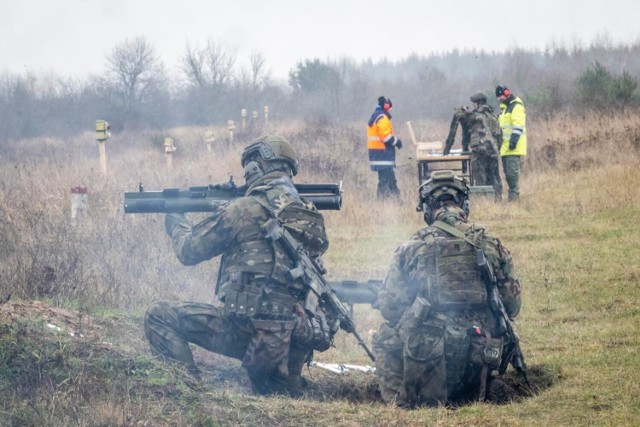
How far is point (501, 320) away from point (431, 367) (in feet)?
1.85

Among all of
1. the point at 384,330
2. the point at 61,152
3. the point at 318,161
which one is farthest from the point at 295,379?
the point at 61,152

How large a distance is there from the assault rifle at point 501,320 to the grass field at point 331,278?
30 cm

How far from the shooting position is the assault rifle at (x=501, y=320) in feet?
21.4

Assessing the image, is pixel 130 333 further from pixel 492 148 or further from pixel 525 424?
pixel 492 148

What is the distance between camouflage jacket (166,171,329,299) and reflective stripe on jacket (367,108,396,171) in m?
9.93

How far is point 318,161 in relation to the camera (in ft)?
67.5

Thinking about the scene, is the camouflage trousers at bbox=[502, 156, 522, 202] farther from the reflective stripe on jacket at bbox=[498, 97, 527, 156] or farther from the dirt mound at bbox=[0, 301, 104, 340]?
the dirt mound at bbox=[0, 301, 104, 340]

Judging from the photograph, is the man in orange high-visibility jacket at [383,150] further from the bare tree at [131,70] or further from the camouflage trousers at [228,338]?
the bare tree at [131,70]

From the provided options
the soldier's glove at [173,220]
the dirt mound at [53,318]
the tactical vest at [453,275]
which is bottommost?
the dirt mound at [53,318]

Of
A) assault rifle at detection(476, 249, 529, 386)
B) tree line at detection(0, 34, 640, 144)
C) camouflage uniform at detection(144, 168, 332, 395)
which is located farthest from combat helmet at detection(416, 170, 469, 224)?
tree line at detection(0, 34, 640, 144)

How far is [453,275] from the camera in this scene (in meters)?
6.51

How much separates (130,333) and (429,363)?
262cm

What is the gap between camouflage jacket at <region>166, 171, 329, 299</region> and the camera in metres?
6.80

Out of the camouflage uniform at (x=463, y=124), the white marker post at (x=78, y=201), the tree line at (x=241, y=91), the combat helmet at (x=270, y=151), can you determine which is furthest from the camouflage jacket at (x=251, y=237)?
the tree line at (x=241, y=91)
